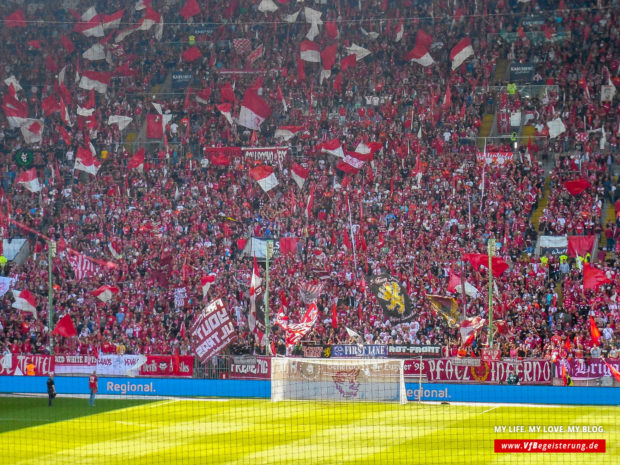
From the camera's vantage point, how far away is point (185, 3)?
206 ft

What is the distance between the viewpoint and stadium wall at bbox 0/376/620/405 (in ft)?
115

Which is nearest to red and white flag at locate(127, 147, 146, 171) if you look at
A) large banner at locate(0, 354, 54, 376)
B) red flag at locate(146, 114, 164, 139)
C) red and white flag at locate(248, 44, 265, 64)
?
red flag at locate(146, 114, 164, 139)

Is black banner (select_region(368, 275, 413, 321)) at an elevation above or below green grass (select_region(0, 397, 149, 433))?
above

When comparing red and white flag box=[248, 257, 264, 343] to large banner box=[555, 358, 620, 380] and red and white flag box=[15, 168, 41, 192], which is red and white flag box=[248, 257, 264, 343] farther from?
red and white flag box=[15, 168, 41, 192]

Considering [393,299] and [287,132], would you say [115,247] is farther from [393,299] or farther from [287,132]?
[393,299]

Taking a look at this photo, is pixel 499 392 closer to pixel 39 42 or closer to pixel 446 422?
pixel 446 422

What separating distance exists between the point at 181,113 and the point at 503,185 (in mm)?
20276

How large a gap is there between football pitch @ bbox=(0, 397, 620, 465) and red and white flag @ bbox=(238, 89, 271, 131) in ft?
68.3

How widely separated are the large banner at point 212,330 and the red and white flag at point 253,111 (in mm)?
19212

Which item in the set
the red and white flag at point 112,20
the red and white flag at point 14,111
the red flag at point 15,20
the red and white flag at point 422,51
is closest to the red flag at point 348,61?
the red and white flag at point 422,51

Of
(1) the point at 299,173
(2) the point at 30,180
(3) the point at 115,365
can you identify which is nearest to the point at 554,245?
(1) the point at 299,173

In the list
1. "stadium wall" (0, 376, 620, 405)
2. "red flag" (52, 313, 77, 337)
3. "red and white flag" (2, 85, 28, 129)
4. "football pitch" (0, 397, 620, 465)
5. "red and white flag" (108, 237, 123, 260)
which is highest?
"red and white flag" (2, 85, 28, 129)

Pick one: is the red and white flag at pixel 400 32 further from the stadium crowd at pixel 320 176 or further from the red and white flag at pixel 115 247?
the red and white flag at pixel 115 247

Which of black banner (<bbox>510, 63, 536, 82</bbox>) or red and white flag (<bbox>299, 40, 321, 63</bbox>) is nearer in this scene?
black banner (<bbox>510, 63, 536, 82</bbox>)
